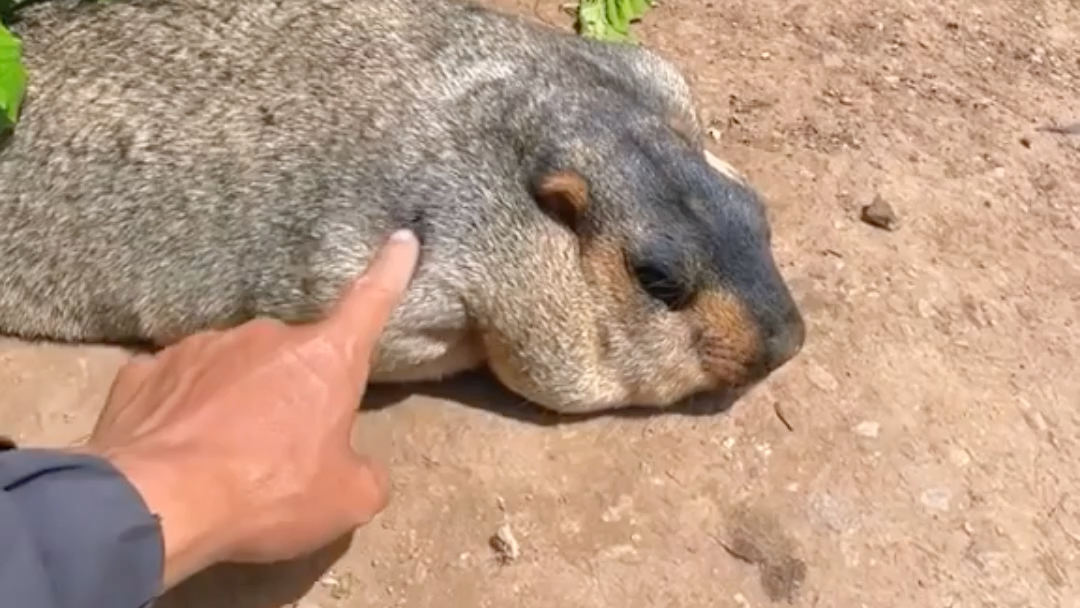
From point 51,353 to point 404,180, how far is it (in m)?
1.25

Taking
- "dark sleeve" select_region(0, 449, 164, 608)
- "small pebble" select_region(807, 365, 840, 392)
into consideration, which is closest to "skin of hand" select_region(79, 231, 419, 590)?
"dark sleeve" select_region(0, 449, 164, 608)

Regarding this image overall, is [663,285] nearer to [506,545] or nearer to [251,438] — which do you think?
[506,545]

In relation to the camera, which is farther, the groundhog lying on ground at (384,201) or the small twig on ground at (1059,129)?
the small twig on ground at (1059,129)

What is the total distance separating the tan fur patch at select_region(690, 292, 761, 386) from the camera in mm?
4723

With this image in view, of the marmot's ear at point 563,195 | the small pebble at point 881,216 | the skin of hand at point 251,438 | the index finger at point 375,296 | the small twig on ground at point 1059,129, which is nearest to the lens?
the skin of hand at point 251,438

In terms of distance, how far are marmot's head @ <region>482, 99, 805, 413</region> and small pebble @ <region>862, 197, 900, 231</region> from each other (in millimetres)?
655

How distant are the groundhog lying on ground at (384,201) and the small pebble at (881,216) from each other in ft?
2.24

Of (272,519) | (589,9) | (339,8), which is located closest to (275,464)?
(272,519)

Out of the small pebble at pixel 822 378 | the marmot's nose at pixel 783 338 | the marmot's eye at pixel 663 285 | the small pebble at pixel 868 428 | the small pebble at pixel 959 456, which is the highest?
the marmot's eye at pixel 663 285

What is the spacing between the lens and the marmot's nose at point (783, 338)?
4723 mm

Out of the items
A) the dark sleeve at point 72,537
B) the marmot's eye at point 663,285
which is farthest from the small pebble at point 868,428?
the dark sleeve at point 72,537

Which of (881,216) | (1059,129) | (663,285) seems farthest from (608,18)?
(1059,129)

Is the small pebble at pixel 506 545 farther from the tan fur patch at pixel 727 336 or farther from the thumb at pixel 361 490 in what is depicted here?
the tan fur patch at pixel 727 336

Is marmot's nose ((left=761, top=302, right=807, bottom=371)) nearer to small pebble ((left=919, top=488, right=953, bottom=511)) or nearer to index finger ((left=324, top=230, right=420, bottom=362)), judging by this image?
small pebble ((left=919, top=488, right=953, bottom=511))
